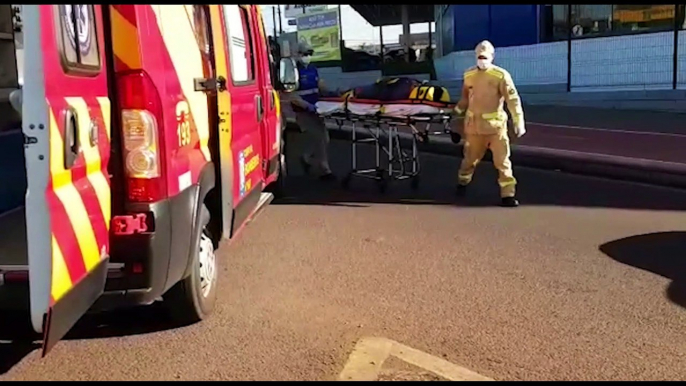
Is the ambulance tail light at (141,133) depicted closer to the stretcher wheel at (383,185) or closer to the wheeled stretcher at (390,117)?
the wheeled stretcher at (390,117)

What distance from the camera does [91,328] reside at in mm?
4609

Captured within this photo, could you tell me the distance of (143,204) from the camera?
361 cm

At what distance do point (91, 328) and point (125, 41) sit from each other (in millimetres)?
1919

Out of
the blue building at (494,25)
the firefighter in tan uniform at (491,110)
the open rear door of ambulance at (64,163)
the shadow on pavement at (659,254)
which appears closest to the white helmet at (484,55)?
the firefighter in tan uniform at (491,110)

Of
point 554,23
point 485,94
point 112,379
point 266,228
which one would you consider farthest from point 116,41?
point 554,23

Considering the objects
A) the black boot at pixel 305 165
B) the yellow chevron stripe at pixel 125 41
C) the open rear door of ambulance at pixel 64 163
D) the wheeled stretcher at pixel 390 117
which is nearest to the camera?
the open rear door of ambulance at pixel 64 163

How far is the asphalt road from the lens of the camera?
4062 millimetres

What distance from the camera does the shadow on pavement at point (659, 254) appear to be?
17.7ft

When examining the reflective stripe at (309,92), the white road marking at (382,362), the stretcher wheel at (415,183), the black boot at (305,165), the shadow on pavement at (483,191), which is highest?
the reflective stripe at (309,92)

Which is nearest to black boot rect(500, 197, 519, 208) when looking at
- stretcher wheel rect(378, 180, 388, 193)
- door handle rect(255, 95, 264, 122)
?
stretcher wheel rect(378, 180, 388, 193)

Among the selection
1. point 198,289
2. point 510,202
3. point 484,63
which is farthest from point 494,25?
point 198,289

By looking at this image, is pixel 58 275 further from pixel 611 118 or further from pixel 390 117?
pixel 611 118

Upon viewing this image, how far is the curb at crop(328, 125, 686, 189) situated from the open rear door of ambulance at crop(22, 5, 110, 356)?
25.8 ft

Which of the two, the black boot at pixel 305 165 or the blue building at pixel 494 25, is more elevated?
the blue building at pixel 494 25
